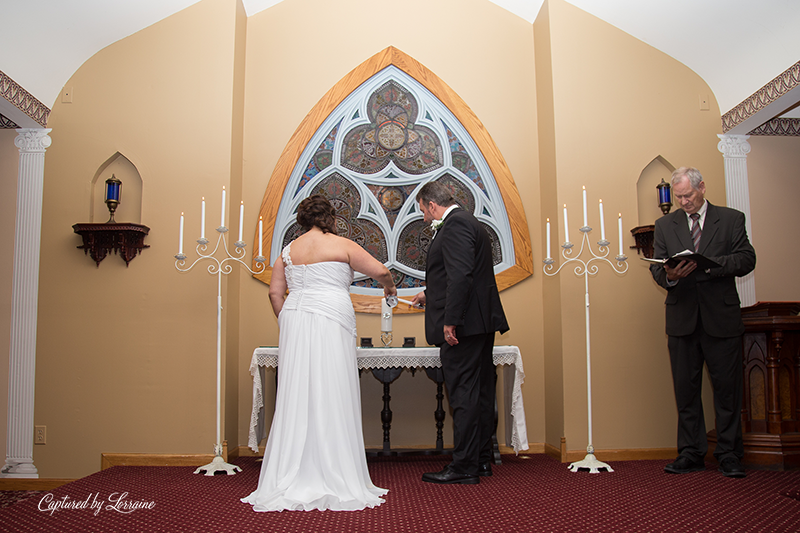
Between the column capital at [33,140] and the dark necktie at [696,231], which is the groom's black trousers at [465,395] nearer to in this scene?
the dark necktie at [696,231]

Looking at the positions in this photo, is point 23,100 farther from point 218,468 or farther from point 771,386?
point 771,386

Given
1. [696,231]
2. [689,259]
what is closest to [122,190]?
[689,259]

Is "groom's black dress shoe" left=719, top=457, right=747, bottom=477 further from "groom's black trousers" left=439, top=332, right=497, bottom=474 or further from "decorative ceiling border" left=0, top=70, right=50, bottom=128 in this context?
"decorative ceiling border" left=0, top=70, right=50, bottom=128

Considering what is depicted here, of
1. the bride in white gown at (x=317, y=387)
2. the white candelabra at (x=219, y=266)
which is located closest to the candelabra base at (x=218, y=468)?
the white candelabra at (x=219, y=266)

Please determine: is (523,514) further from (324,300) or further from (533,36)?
(533,36)

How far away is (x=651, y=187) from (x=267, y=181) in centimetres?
330

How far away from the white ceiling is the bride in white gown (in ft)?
8.51

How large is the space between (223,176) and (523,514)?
3356mm

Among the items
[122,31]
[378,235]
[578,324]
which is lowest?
[578,324]

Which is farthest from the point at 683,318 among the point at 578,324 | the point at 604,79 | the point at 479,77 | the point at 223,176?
the point at 223,176

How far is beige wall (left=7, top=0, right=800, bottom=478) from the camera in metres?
4.41

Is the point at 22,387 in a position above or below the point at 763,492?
above

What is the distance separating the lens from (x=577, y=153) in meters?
4.68

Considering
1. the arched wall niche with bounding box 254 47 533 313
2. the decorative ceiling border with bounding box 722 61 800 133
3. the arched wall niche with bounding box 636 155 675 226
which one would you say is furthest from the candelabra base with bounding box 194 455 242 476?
the decorative ceiling border with bounding box 722 61 800 133
